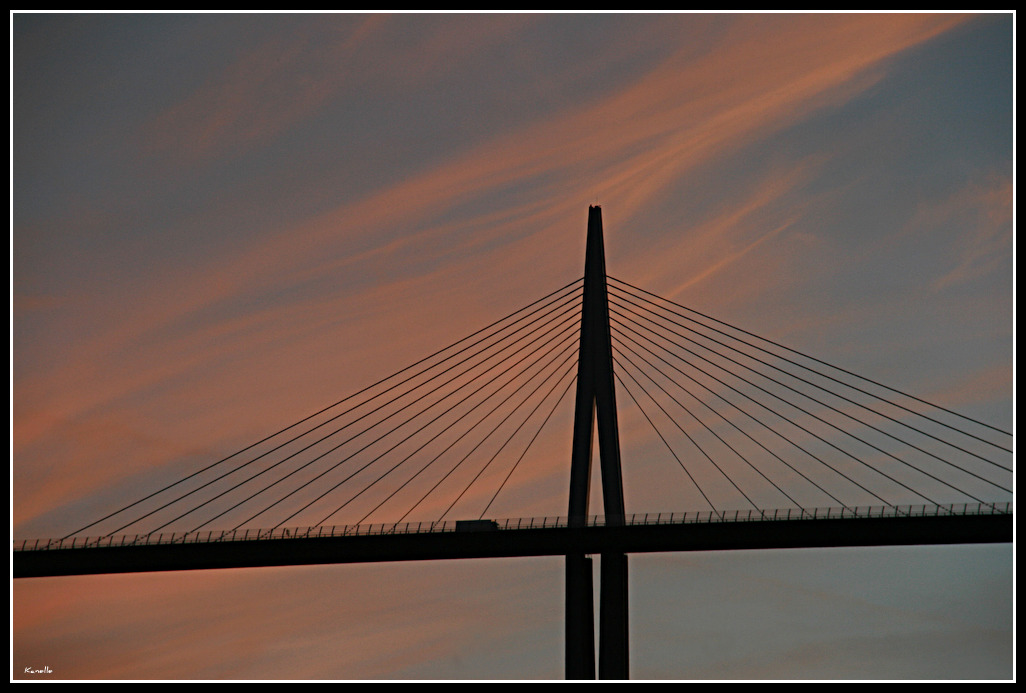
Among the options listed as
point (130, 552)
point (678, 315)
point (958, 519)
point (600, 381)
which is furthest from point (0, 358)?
point (958, 519)

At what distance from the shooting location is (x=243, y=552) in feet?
144

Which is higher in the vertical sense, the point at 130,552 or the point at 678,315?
the point at 678,315

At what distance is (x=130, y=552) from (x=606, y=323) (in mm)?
15963

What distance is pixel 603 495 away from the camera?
139 ft

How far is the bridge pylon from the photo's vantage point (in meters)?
39.6

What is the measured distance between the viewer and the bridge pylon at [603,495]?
130 feet

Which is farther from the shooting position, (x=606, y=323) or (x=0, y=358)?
(x=606, y=323)

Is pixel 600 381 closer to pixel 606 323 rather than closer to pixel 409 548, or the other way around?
pixel 606 323

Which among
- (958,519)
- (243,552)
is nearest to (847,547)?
(958,519)

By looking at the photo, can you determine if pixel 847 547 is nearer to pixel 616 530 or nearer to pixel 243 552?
pixel 616 530

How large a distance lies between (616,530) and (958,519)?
9651 millimetres
